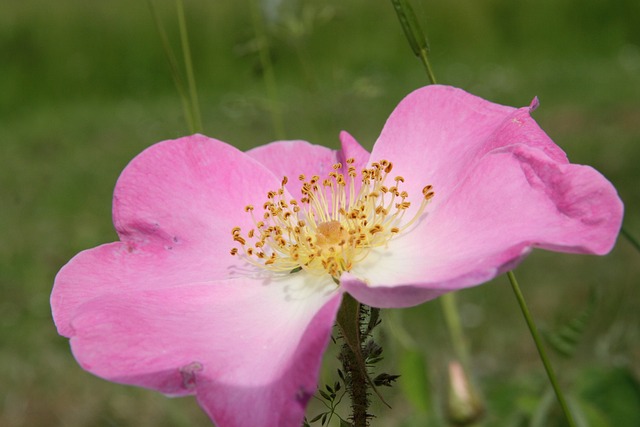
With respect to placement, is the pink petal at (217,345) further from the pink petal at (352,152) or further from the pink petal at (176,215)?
the pink petal at (352,152)

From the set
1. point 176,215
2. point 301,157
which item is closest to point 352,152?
point 301,157

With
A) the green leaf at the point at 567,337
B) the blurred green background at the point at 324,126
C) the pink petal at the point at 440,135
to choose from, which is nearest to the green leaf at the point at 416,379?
the blurred green background at the point at 324,126

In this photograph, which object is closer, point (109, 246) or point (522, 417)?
point (109, 246)

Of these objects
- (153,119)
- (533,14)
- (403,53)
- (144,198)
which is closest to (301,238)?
(144,198)

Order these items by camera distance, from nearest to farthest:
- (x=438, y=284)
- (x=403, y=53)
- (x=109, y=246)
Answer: (x=438, y=284) < (x=109, y=246) < (x=403, y=53)

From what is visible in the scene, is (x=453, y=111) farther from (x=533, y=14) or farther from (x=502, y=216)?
(x=533, y=14)

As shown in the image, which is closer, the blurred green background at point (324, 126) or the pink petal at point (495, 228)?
the pink petal at point (495, 228)

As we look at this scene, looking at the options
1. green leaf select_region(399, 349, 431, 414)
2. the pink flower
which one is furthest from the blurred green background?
the pink flower
